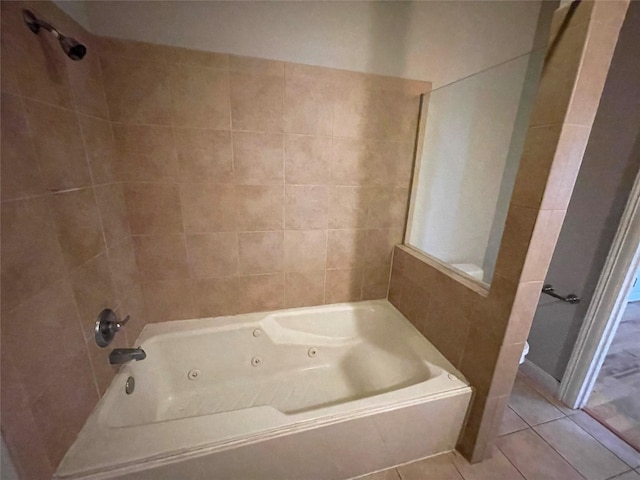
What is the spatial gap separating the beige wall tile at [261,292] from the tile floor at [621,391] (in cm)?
198

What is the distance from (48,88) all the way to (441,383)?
73.3 inches

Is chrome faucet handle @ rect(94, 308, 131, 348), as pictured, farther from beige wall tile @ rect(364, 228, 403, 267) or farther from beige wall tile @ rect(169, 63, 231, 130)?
beige wall tile @ rect(364, 228, 403, 267)

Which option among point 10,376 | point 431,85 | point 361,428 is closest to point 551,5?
point 431,85

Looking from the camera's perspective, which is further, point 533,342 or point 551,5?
point 533,342

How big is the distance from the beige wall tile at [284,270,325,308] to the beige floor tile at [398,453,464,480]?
948 millimetres

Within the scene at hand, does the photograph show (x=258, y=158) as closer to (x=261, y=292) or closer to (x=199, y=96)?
(x=199, y=96)

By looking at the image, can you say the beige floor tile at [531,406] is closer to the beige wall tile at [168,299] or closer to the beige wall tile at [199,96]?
the beige wall tile at [168,299]

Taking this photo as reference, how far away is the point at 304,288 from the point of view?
1.66m

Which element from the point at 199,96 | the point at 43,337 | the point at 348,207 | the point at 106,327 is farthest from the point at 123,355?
the point at 348,207

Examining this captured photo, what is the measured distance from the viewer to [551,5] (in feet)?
5.05

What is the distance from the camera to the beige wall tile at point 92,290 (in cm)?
91

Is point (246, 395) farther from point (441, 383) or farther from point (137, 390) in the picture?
point (441, 383)

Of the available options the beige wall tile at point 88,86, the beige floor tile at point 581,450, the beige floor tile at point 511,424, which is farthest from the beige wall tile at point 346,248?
the beige floor tile at point 581,450

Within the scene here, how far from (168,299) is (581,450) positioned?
2328mm
